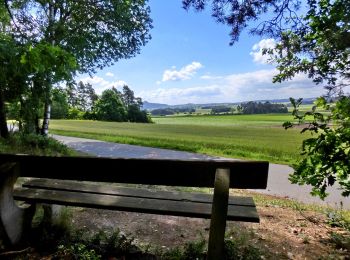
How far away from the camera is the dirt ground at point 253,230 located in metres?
3.72

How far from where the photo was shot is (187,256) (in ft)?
10.0

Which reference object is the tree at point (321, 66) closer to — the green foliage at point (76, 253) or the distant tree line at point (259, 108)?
the green foliage at point (76, 253)

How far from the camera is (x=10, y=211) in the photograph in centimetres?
313

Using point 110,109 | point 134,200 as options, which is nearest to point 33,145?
point 134,200

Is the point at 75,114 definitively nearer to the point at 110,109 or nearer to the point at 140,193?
the point at 110,109

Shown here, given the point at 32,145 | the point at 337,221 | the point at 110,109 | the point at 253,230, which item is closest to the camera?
the point at 253,230

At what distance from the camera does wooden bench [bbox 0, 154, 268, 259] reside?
2793mm

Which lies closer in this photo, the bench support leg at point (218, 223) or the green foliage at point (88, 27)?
the bench support leg at point (218, 223)

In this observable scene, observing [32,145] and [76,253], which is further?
[32,145]

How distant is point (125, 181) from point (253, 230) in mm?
2278

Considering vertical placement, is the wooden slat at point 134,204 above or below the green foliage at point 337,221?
above

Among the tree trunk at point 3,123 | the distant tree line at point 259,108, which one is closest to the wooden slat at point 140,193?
the tree trunk at point 3,123

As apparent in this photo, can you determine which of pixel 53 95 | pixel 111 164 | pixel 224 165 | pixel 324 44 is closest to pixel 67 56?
pixel 111 164

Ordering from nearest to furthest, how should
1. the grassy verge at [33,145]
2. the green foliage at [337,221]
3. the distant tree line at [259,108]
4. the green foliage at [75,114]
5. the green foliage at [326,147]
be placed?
the green foliage at [326,147]
the green foliage at [337,221]
the grassy verge at [33,145]
the distant tree line at [259,108]
the green foliage at [75,114]
